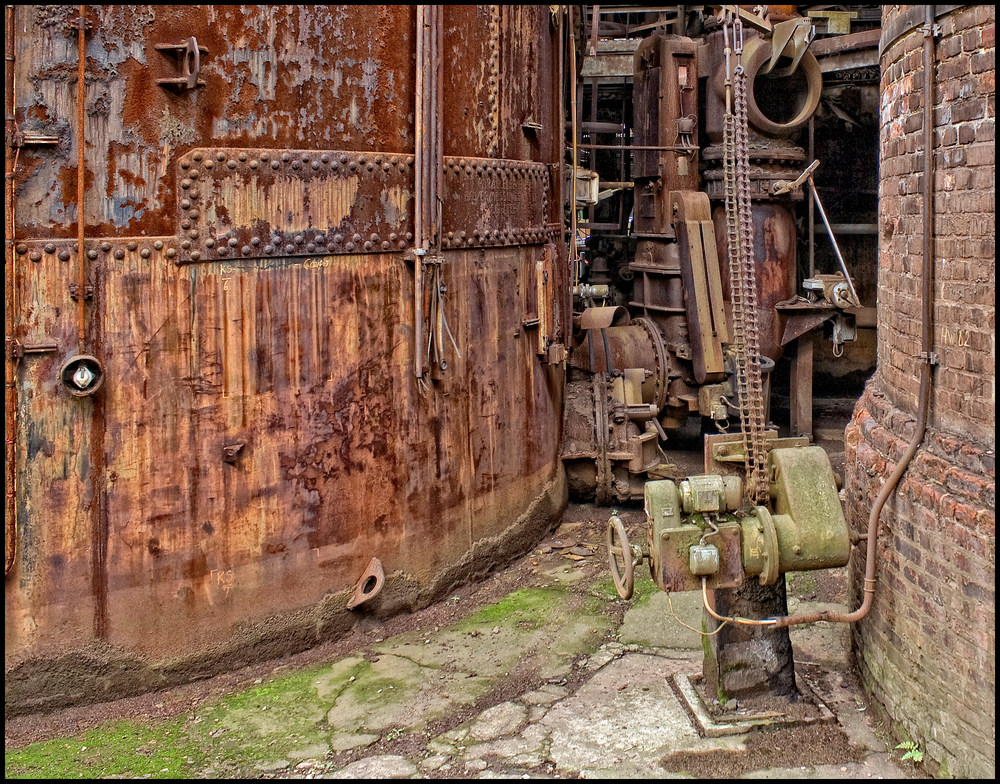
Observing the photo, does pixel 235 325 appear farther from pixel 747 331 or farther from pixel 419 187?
pixel 747 331

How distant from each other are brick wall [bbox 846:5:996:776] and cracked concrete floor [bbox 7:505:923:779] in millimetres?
405

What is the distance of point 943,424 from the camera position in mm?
4332

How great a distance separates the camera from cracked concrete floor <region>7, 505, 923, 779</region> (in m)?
4.61

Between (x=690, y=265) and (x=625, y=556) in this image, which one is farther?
(x=690, y=265)

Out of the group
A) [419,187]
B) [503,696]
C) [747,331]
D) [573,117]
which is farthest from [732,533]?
[573,117]

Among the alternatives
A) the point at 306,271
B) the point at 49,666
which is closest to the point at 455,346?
the point at 306,271

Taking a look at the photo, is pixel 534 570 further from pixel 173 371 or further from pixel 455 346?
pixel 173 371

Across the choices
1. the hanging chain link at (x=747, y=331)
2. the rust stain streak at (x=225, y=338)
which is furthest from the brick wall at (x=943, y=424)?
the rust stain streak at (x=225, y=338)

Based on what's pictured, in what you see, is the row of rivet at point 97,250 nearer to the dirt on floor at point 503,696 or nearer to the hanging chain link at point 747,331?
the dirt on floor at point 503,696

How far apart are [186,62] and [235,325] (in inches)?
54.6

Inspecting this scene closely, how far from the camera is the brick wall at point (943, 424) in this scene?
12.9 feet

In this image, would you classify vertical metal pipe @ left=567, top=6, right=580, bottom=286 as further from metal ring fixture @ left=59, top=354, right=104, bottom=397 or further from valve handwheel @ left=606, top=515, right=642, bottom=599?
metal ring fixture @ left=59, top=354, right=104, bottom=397

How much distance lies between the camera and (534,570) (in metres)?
7.28

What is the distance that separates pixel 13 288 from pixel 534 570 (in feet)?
13.3
